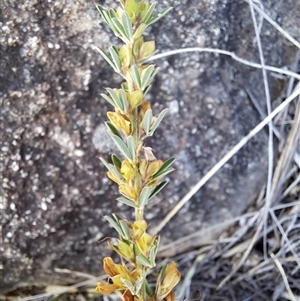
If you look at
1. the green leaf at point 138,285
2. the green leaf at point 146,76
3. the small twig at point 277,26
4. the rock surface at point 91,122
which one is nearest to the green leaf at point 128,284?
the green leaf at point 138,285

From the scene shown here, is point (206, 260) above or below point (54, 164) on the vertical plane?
below

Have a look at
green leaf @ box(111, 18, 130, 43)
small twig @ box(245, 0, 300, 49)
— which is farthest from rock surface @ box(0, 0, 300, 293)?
green leaf @ box(111, 18, 130, 43)

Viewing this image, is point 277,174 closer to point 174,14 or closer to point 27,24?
point 174,14

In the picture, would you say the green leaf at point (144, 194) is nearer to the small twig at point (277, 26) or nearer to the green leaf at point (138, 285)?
the green leaf at point (138, 285)

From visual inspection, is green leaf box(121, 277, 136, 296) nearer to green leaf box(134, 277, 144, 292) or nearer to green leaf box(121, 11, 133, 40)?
green leaf box(134, 277, 144, 292)

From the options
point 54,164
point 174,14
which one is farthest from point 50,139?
point 174,14
